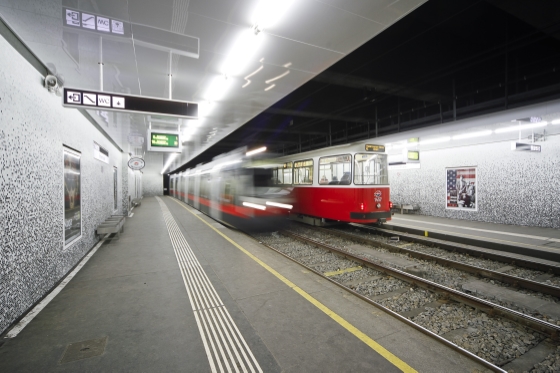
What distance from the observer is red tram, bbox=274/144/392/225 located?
8.66 m

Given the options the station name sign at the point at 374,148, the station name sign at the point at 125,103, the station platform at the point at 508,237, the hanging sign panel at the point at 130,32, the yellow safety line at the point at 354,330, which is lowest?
the yellow safety line at the point at 354,330

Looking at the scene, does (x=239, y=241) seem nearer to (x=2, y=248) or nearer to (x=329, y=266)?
(x=329, y=266)

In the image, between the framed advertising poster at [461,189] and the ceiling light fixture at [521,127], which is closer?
the ceiling light fixture at [521,127]

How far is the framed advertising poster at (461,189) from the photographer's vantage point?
12.4m

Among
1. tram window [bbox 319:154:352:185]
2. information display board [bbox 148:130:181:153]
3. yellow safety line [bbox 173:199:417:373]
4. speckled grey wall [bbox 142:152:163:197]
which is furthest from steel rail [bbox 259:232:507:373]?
speckled grey wall [bbox 142:152:163:197]

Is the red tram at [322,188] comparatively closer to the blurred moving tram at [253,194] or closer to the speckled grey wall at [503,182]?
the blurred moving tram at [253,194]

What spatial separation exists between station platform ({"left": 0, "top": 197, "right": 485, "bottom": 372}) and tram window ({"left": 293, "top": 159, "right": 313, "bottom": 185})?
17.7ft

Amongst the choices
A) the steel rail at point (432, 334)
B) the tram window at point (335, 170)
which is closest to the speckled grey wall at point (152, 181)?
the tram window at point (335, 170)

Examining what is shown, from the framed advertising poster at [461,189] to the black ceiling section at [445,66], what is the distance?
3.78 meters

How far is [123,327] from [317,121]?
1171 centimetres

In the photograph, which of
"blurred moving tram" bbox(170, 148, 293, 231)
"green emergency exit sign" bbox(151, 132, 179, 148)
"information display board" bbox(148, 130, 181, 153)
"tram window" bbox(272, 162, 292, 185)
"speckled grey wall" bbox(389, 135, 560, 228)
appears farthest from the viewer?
"tram window" bbox(272, 162, 292, 185)

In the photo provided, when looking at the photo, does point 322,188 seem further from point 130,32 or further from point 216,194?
point 130,32

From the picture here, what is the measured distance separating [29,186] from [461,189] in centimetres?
1563

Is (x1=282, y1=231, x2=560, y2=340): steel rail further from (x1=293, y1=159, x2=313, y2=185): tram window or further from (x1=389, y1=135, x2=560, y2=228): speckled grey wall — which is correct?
(x1=389, y1=135, x2=560, y2=228): speckled grey wall
